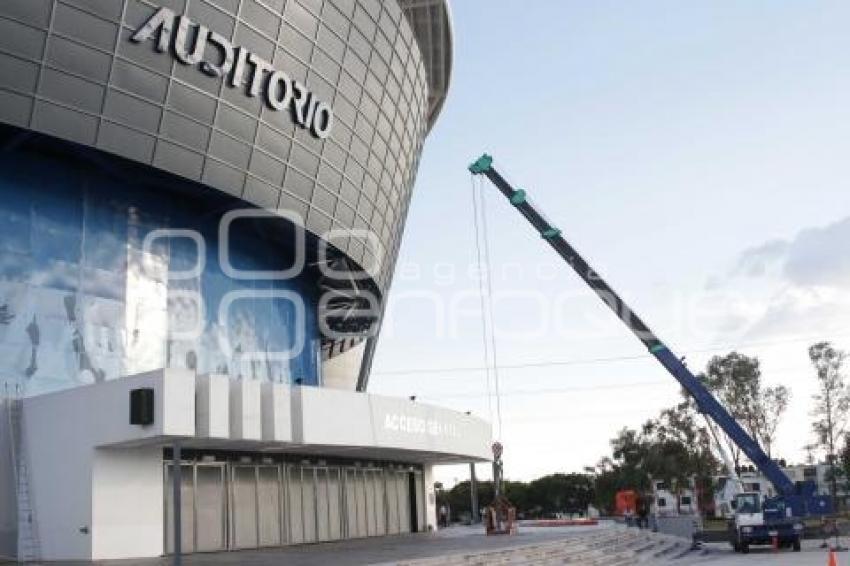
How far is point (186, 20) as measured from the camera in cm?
3309

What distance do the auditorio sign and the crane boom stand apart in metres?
9.06

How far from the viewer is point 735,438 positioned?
40.2m

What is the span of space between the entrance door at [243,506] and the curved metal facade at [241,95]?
39.8 ft

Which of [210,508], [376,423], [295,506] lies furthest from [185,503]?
[376,423]

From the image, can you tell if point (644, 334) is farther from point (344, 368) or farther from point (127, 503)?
point (344, 368)

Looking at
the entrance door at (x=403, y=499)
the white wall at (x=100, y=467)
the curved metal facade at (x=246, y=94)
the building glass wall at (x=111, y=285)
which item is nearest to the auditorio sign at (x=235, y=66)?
the curved metal facade at (x=246, y=94)

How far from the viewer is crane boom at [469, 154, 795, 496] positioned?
133 feet

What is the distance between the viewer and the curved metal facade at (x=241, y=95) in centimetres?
3128

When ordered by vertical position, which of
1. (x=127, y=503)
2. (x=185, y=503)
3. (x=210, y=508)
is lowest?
(x=210, y=508)

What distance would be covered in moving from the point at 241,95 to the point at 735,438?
25.3 metres

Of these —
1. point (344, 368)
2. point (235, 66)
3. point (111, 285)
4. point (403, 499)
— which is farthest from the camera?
point (344, 368)

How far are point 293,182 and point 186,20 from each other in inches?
369

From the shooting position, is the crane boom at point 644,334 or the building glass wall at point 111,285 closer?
the building glass wall at point 111,285

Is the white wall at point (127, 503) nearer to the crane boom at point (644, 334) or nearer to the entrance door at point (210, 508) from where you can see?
the entrance door at point (210, 508)
